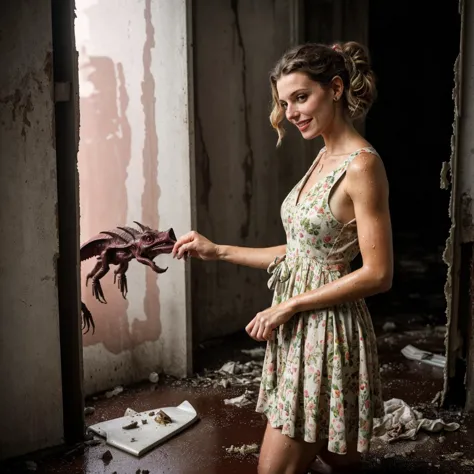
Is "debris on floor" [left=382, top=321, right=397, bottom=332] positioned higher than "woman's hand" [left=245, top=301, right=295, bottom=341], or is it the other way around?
"woman's hand" [left=245, top=301, right=295, bottom=341]

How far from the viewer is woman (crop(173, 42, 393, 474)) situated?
230cm

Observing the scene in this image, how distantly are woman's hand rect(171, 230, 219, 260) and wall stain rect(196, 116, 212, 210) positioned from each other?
2009 millimetres

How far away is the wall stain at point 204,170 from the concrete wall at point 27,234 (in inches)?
71.4

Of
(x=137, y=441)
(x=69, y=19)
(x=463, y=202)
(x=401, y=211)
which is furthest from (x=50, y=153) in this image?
(x=401, y=211)

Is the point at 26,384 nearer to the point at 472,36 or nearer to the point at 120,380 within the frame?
the point at 120,380

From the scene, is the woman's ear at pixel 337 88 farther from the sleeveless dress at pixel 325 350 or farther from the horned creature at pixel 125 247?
the horned creature at pixel 125 247

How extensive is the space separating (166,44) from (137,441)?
7.71ft

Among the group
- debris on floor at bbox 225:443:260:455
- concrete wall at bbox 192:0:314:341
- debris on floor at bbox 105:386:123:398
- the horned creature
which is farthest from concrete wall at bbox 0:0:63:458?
concrete wall at bbox 192:0:314:341

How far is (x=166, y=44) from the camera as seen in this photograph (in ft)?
12.9

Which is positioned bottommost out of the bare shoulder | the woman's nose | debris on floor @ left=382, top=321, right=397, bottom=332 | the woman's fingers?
debris on floor @ left=382, top=321, right=397, bottom=332

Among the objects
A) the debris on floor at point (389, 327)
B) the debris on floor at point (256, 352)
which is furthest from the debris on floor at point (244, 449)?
the debris on floor at point (389, 327)

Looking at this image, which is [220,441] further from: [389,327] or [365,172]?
[389,327]

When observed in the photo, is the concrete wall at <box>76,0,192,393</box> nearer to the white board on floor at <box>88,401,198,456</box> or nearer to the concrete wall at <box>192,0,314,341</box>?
the white board on floor at <box>88,401,198,456</box>

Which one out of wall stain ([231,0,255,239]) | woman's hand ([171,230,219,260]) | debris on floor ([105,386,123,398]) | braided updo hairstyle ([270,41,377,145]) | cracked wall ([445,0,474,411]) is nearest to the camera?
braided updo hairstyle ([270,41,377,145])
